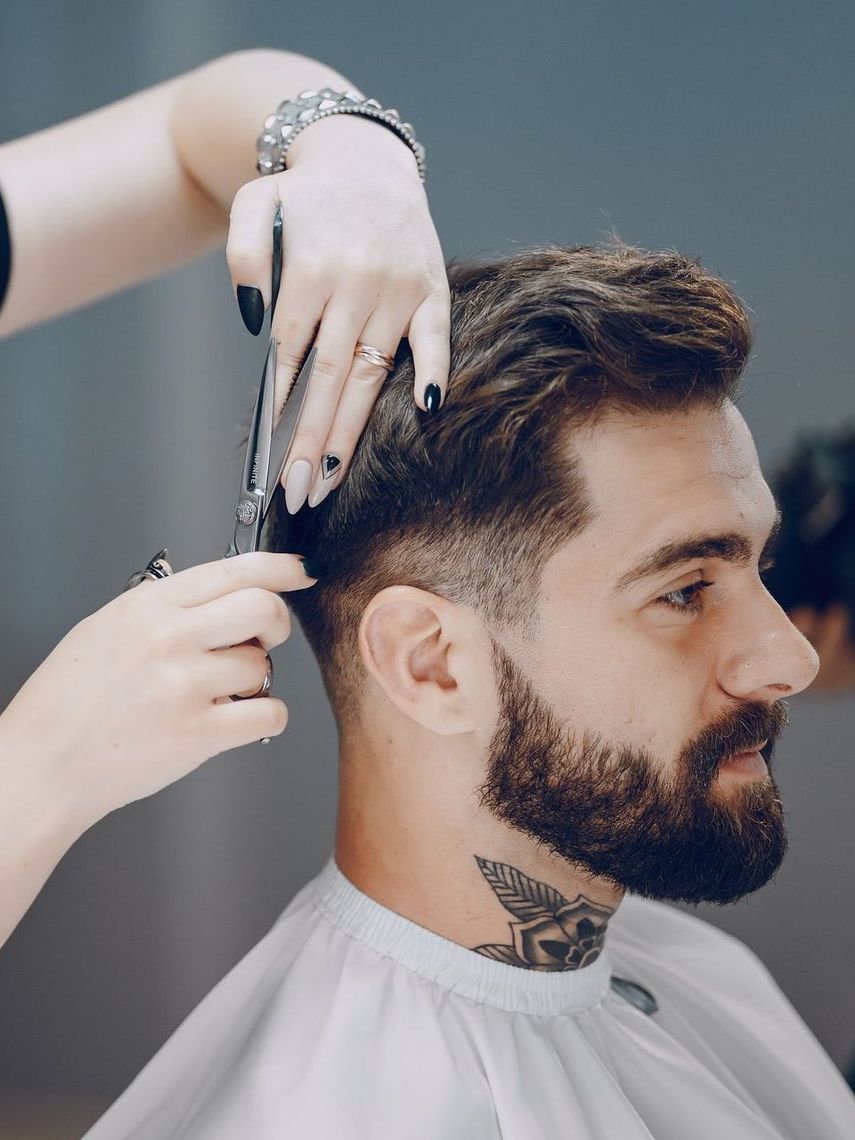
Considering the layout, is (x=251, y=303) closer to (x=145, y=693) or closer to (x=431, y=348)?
(x=431, y=348)

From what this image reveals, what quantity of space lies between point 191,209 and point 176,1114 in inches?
41.4

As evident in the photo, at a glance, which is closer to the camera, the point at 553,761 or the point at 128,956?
the point at 553,761

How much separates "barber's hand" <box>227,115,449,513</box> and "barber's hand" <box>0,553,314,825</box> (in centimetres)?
12

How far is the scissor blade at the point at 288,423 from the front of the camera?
3.27 ft

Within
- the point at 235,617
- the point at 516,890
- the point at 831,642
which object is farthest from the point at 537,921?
the point at 831,642

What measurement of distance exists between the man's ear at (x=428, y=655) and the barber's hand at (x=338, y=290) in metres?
0.16

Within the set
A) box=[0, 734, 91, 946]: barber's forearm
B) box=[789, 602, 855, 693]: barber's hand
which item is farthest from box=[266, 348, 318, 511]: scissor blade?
box=[789, 602, 855, 693]: barber's hand

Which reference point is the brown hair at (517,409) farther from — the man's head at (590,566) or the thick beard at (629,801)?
the thick beard at (629,801)

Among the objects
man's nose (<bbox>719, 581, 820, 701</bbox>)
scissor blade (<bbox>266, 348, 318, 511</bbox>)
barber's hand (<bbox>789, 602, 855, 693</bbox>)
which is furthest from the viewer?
barber's hand (<bbox>789, 602, 855, 693</bbox>)

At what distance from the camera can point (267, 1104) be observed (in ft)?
3.44

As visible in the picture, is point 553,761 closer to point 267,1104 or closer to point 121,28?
point 267,1104

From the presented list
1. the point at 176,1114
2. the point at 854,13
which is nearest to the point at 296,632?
the point at 176,1114

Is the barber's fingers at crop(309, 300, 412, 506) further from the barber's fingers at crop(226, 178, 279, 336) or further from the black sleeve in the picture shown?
the black sleeve

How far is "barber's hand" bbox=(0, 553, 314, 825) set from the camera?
36.3 inches
